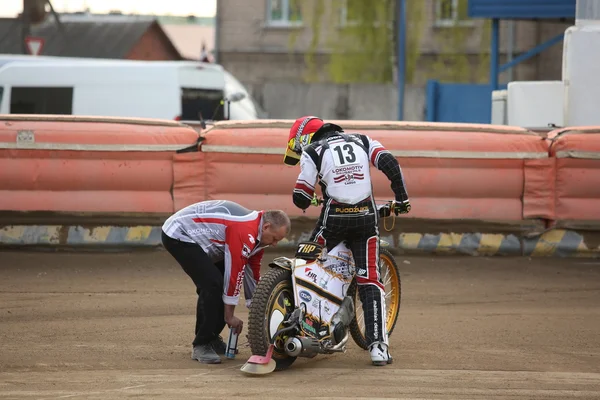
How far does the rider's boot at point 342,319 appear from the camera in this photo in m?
8.13

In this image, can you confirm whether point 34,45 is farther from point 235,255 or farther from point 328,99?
point 235,255

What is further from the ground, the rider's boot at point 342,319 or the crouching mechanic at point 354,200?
the crouching mechanic at point 354,200

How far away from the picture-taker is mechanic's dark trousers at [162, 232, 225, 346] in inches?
319

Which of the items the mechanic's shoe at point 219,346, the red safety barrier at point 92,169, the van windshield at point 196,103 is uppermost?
the van windshield at point 196,103

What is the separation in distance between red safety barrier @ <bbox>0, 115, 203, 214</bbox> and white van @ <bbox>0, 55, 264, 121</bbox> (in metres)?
5.99

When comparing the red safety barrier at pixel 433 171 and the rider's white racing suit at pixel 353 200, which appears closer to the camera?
the rider's white racing suit at pixel 353 200

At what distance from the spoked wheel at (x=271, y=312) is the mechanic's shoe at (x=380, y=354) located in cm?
57

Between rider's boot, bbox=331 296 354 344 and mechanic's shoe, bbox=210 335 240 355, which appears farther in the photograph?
mechanic's shoe, bbox=210 335 240 355

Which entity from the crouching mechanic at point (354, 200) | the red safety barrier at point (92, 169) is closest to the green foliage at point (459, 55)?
the red safety barrier at point (92, 169)

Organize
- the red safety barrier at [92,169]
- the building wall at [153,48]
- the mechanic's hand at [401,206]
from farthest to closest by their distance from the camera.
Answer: the building wall at [153,48]
the red safety barrier at [92,169]
the mechanic's hand at [401,206]

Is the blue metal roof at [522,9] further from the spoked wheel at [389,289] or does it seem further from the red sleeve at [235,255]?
the red sleeve at [235,255]

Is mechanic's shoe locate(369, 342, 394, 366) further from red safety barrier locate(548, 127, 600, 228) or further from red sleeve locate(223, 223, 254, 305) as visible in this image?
red safety barrier locate(548, 127, 600, 228)

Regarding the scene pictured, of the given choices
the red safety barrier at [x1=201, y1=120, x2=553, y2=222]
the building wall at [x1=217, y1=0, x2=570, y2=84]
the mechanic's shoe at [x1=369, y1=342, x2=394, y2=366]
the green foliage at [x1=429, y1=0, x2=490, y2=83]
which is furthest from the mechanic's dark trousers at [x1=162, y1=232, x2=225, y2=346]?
→ the building wall at [x1=217, y1=0, x2=570, y2=84]

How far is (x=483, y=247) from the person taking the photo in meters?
13.6
